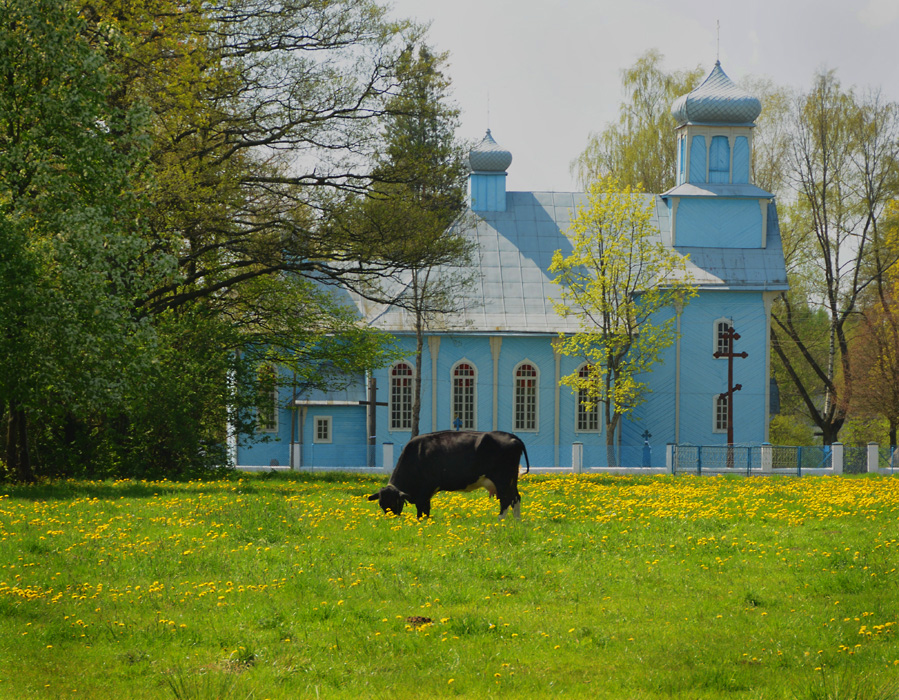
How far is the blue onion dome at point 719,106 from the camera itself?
133 feet

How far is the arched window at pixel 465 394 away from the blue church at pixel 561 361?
0.12 feet

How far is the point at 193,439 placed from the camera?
2300 centimetres

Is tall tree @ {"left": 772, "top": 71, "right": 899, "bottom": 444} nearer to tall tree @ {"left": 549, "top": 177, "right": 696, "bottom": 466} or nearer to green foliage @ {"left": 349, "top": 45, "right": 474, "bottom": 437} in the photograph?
tall tree @ {"left": 549, "top": 177, "right": 696, "bottom": 466}

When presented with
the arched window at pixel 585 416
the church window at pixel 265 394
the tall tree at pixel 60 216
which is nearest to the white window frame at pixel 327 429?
the arched window at pixel 585 416

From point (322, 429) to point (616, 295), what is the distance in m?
12.0

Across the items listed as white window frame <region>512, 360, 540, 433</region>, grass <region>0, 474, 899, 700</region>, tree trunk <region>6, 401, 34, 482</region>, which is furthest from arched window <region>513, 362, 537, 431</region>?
grass <region>0, 474, 899, 700</region>

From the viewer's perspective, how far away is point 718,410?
1533 inches

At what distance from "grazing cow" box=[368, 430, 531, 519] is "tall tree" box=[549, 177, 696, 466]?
2137 centimetres

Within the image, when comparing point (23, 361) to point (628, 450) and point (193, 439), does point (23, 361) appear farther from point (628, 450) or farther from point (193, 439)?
point (628, 450)

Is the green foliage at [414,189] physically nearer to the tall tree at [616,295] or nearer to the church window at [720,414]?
the tall tree at [616,295]

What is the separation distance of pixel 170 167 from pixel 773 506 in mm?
13557

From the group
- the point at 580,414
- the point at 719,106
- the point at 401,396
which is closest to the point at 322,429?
the point at 401,396

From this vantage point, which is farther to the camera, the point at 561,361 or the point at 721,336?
the point at 721,336

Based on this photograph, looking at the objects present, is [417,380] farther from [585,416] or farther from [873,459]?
[873,459]
